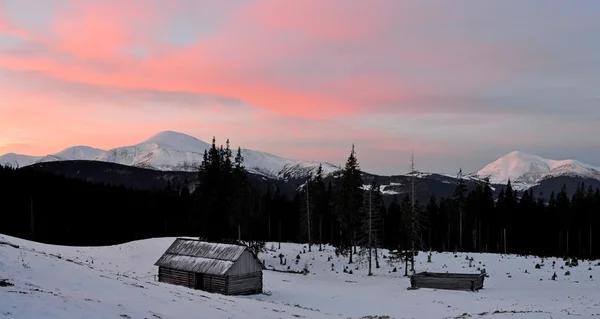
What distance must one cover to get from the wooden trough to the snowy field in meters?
1.05

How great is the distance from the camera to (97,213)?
9306cm

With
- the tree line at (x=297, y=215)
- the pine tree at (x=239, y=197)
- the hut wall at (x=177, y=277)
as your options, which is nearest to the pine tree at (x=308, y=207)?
the tree line at (x=297, y=215)

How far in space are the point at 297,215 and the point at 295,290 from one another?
2199 inches

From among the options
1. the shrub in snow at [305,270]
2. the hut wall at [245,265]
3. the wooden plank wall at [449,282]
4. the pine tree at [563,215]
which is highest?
the pine tree at [563,215]

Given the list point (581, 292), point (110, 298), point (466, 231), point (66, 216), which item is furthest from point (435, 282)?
point (66, 216)

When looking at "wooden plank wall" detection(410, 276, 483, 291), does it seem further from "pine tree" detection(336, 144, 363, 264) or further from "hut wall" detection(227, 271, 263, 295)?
"pine tree" detection(336, 144, 363, 264)

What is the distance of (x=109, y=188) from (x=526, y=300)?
90.1 metres

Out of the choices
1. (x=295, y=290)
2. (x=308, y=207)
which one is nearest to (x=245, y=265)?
(x=295, y=290)

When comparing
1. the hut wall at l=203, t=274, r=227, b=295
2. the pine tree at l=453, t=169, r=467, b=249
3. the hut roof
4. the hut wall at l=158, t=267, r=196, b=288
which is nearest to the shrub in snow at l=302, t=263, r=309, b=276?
the hut roof

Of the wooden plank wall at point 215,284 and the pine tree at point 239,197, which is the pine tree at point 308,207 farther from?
the wooden plank wall at point 215,284

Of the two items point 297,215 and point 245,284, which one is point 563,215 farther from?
point 245,284

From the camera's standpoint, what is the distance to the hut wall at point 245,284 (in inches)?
1423

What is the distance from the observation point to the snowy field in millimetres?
18844

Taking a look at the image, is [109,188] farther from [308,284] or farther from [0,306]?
[0,306]
